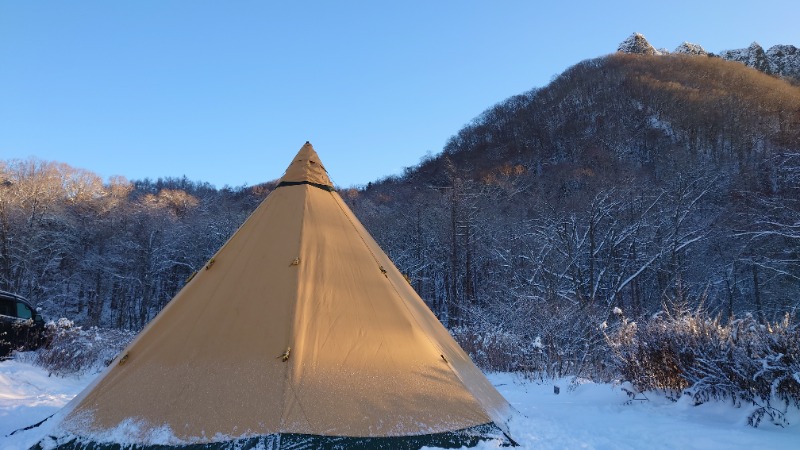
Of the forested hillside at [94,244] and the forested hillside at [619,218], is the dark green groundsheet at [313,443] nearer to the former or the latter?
the forested hillside at [619,218]

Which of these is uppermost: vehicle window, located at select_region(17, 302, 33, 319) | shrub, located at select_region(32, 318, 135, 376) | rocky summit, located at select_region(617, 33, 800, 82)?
rocky summit, located at select_region(617, 33, 800, 82)

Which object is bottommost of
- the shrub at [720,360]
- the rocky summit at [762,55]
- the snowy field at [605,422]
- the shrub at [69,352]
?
the shrub at [69,352]

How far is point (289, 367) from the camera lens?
3.92 m

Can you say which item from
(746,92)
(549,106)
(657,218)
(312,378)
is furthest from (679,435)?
(549,106)

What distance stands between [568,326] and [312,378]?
1129 cm

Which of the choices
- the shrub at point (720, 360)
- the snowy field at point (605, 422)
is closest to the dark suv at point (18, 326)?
the snowy field at point (605, 422)

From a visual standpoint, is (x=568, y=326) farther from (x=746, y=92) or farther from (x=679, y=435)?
(x=746, y=92)

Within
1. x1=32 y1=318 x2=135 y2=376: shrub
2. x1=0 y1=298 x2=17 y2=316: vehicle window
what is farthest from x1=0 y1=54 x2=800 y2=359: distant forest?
x1=0 y1=298 x2=17 y2=316: vehicle window

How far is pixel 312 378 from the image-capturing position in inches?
154

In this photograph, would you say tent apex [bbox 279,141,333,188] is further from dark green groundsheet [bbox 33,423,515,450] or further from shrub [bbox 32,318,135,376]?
shrub [bbox 32,318,135,376]

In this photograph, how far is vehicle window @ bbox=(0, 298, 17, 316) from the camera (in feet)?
36.3

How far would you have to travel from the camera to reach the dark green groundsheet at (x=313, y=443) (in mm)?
3459

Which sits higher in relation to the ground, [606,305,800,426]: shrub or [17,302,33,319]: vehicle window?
[606,305,800,426]: shrub

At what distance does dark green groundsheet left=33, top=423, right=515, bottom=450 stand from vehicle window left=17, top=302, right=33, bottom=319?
33.3ft
